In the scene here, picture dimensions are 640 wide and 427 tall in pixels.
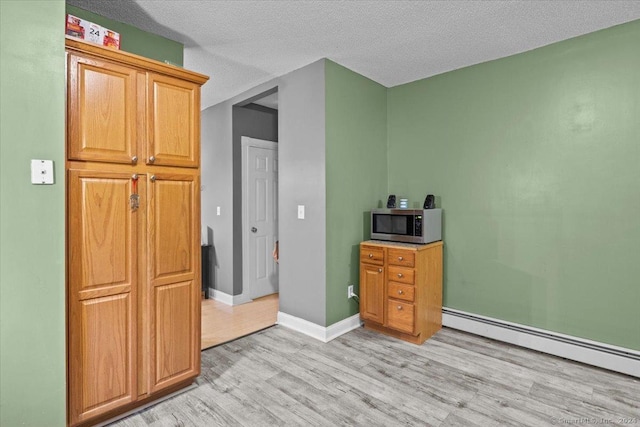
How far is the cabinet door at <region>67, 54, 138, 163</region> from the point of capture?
1.77m

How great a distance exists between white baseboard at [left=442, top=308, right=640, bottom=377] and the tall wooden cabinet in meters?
2.48

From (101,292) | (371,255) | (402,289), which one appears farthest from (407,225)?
(101,292)

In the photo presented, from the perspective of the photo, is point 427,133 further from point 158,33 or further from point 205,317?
point 205,317

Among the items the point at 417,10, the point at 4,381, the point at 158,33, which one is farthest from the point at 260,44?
the point at 4,381

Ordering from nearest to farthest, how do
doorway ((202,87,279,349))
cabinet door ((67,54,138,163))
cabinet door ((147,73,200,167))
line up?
1. cabinet door ((67,54,138,163))
2. cabinet door ((147,73,200,167))
3. doorway ((202,87,279,349))

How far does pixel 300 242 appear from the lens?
3.37m

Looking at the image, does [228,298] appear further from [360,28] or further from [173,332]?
[360,28]

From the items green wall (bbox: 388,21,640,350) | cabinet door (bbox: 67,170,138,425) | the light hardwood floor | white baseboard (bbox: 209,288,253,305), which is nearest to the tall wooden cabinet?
cabinet door (bbox: 67,170,138,425)

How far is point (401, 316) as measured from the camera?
3.02 m

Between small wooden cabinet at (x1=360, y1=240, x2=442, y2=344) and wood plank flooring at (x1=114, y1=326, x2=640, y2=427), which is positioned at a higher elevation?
small wooden cabinet at (x1=360, y1=240, x2=442, y2=344)

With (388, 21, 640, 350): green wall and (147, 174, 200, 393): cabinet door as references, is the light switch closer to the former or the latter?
(147, 174, 200, 393): cabinet door

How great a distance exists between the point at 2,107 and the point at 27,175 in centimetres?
31

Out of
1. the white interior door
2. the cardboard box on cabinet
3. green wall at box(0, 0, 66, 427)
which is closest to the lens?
green wall at box(0, 0, 66, 427)

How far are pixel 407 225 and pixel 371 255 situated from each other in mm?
444
